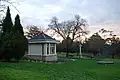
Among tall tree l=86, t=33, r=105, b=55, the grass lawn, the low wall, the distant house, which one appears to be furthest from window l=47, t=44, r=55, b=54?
tall tree l=86, t=33, r=105, b=55

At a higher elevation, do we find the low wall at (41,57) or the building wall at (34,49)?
the building wall at (34,49)

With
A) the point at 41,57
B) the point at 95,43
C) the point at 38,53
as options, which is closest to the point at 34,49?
the point at 38,53

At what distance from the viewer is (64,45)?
223 ft

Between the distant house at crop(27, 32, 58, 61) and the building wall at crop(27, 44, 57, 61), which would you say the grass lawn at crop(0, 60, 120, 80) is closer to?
the building wall at crop(27, 44, 57, 61)

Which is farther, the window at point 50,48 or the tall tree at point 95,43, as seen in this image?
the tall tree at point 95,43

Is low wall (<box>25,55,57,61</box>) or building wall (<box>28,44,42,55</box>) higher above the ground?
building wall (<box>28,44,42,55</box>)

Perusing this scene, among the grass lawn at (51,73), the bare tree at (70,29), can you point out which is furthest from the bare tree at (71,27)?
the grass lawn at (51,73)

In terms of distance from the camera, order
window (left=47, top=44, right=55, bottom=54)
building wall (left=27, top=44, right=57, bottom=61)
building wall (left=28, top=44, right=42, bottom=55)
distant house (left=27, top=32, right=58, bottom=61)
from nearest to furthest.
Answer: building wall (left=27, top=44, right=57, bottom=61) < distant house (left=27, top=32, right=58, bottom=61) < building wall (left=28, top=44, right=42, bottom=55) < window (left=47, top=44, right=55, bottom=54)

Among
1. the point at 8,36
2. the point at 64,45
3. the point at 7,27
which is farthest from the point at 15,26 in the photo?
the point at 64,45

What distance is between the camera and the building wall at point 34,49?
134ft

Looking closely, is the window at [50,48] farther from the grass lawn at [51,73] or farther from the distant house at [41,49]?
the grass lawn at [51,73]

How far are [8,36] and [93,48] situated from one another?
40248 mm

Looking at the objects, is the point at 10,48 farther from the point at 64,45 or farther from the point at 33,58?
the point at 64,45

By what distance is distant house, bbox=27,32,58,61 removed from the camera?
1586 inches
